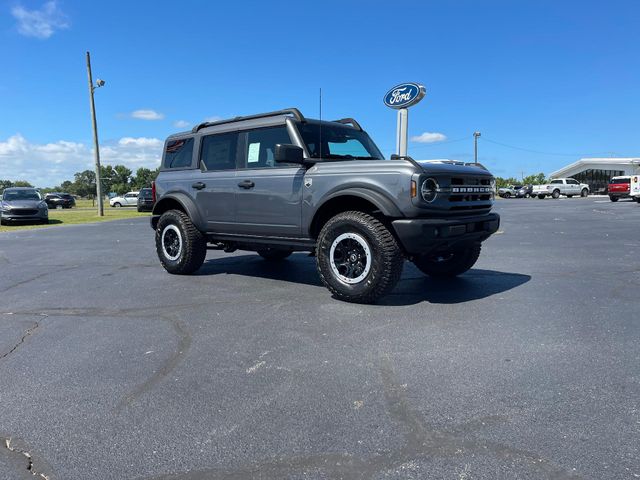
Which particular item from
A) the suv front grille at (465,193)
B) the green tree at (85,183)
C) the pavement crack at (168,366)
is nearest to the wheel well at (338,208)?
the suv front grille at (465,193)

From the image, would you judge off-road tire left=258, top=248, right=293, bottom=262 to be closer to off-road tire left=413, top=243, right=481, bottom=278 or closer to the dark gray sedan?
off-road tire left=413, top=243, right=481, bottom=278

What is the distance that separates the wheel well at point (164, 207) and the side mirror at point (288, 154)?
2592 millimetres

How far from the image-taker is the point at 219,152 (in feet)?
22.1

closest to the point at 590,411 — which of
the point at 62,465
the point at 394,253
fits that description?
the point at 394,253

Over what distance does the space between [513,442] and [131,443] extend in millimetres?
1915

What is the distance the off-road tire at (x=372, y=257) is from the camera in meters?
4.82

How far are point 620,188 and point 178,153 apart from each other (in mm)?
34400

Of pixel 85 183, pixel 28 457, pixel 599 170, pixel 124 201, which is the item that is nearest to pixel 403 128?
pixel 28 457

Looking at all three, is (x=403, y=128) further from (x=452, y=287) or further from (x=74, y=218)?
(x=74, y=218)

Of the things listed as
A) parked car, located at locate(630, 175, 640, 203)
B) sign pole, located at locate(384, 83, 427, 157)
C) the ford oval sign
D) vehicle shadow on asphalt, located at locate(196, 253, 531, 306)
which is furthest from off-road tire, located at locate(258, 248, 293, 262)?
parked car, located at locate(630, 175, 640, 203)

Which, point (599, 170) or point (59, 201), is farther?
point (599, 170)

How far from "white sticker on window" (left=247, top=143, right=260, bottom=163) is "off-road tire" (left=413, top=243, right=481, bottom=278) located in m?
2.46

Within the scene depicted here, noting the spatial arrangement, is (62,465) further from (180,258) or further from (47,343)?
(180,258)

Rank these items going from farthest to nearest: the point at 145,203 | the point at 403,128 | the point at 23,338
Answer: the point at 145,203 → the point at 403,128 → the point at 23,338
